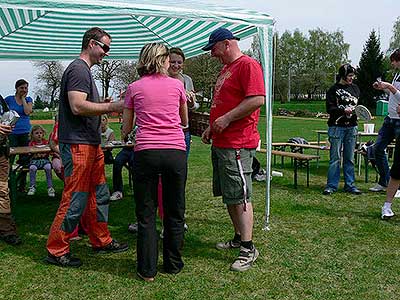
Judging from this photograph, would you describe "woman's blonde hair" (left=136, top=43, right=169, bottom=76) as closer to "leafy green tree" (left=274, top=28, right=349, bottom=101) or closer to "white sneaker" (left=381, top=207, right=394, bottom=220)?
"white sneaker" (left=381, top=207, right=394, bottom=220)

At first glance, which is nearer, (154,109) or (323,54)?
(154,109)

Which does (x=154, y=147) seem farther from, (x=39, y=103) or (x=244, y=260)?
(x=39, y=103)

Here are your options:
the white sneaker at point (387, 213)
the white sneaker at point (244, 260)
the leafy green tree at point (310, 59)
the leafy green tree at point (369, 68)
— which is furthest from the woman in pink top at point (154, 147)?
the leafy green tree at point (310, 59)

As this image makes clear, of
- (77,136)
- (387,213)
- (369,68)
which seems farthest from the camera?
(369,68)

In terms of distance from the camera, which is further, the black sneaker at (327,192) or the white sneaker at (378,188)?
the white sneaker at (378,188)

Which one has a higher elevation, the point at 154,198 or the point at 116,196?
the point at 154,198

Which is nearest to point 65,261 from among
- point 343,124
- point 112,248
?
point 112,248

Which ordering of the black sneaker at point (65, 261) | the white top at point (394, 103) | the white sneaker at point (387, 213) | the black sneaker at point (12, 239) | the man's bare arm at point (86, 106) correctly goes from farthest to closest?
the white top at point (394, 103), the white sneaker at point (387, 213), the black sneaker at point (12, 239), the black sneaker at point (65, 261), the man's bare arm at point (86, 106)

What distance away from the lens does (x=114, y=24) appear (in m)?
6.91

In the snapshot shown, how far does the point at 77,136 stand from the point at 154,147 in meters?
0.76

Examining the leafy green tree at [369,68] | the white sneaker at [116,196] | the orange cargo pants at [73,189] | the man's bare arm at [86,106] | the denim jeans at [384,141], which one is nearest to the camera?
the man's bare arm at [86,106]

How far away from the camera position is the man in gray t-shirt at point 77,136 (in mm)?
3678

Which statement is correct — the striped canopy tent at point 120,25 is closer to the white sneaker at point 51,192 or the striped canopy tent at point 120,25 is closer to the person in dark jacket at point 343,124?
the person in dark jacket at point 343,124

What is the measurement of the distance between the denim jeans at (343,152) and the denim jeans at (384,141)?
0.45 meters
